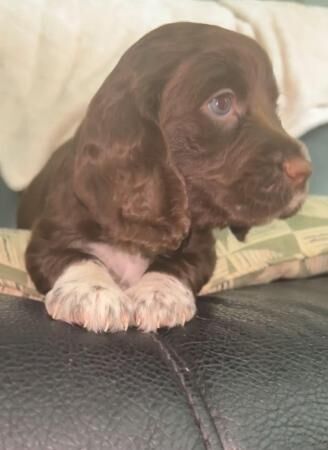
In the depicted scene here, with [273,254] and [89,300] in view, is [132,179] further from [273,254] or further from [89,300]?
[273,254]

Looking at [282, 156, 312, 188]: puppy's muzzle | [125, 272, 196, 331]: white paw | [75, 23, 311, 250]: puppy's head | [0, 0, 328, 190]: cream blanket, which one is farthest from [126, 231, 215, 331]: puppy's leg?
[0, 0, 328, 190]: cream blanket

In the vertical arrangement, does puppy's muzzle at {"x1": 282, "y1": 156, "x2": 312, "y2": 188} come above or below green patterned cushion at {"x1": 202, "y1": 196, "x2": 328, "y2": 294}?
above

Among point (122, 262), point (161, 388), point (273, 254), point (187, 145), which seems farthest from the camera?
point (273, 254)

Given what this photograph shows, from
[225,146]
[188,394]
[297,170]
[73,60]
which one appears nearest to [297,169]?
[297,170]

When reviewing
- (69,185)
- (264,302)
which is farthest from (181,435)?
(69,185)

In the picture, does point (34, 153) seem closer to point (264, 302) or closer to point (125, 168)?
point (125, 168)

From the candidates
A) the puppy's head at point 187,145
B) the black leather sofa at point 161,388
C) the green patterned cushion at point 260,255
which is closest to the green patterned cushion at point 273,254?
the green patterned cushion at point 260,255

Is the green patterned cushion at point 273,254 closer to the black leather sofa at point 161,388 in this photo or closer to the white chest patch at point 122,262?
the white chest patch at point 122,262

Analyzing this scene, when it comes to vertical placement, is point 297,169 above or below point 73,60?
above

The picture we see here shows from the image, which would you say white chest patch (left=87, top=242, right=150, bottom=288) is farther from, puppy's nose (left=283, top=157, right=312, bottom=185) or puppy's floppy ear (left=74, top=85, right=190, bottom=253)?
puppy's nose (left=283, top=157, right=312, bottom=185)
